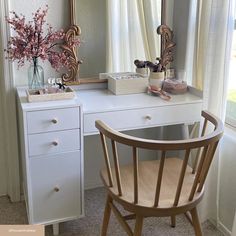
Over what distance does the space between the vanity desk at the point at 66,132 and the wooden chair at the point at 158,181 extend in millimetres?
198

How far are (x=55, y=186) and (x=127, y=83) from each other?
29.2 inches

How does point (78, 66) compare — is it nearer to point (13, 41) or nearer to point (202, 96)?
point (13, 41)

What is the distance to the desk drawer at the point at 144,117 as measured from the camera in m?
1.91

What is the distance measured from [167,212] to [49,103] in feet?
2.61

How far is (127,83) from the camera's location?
2186 millimetres

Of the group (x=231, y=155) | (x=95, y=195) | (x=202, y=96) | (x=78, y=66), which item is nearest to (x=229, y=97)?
(x=202, y=96)

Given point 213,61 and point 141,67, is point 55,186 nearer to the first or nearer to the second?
point 141,67

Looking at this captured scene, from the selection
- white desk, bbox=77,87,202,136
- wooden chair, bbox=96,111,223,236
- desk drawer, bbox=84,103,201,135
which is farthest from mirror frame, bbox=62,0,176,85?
wooden chair, bbox=96,111,223,236

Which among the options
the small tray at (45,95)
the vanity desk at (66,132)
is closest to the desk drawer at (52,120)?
the vanity desk at (66,132)

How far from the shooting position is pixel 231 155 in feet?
6.59

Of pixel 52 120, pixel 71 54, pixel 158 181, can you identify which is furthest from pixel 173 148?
pixel 71 54

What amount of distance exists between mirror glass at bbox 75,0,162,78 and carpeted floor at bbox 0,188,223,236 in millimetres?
883

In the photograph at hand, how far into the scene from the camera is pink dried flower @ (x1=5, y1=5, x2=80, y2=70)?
1.89 m

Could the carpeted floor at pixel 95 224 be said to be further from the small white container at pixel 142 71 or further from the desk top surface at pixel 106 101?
the small white container at pixel 142 71
